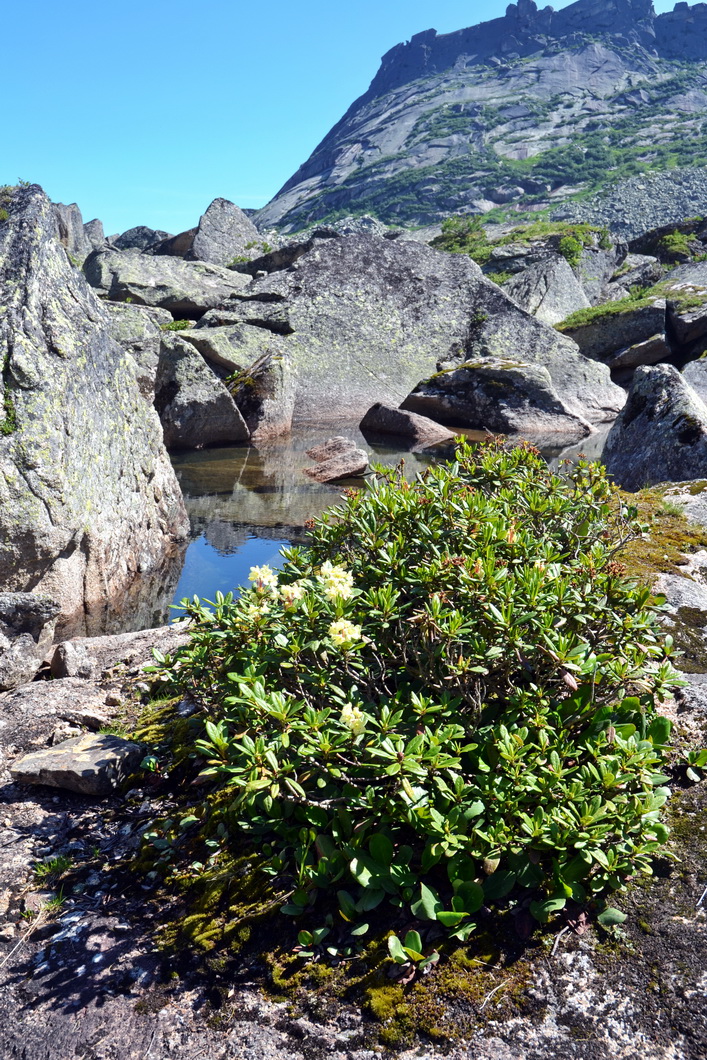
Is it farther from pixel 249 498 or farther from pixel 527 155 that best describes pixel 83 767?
pixel 527 155

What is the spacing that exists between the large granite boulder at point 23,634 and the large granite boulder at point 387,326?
55.4 ft

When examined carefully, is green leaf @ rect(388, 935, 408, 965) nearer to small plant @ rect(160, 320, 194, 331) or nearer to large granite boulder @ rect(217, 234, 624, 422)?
large granite boulder @ rect(217, 234, 624, 422)

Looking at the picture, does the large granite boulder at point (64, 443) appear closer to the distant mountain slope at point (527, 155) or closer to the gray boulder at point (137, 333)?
the gray boulder at point (137, 333)

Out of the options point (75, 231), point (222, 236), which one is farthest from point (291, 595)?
point (75, 231)

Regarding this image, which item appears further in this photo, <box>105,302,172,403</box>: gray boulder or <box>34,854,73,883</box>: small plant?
<box>105,302,172,403</box>: gray boulder

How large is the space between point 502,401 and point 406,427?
3.61 meters

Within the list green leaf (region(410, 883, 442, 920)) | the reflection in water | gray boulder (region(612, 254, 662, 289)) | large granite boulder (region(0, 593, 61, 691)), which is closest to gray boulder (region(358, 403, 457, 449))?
the reflection in water

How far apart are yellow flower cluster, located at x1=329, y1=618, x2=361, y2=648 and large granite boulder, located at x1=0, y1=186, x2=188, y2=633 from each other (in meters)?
4.80

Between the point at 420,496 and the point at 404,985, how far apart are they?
2.62 metres

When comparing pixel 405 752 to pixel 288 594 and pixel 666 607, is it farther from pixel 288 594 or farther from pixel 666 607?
pixel 666 607

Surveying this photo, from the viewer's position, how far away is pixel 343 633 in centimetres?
313

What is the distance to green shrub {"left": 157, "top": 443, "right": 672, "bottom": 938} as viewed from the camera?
9.30ft

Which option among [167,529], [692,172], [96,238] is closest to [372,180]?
[692,172]

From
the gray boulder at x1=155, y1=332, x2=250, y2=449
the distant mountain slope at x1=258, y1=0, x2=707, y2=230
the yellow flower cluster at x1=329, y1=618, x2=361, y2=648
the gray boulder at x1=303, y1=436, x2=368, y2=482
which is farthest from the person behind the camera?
the distant mountain slope at x1=258, y1=0, x2=707, y2=230
